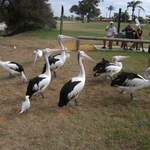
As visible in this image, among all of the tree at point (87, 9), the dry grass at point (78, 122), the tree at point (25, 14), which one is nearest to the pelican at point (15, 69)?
the dry grass at point (78, 122)

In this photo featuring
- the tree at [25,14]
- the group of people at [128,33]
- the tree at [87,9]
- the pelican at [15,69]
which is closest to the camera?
the pelican at [15,69]

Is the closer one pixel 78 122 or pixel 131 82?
pixel 78 122

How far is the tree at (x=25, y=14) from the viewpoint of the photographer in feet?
86.9

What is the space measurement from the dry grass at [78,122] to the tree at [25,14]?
19.6 metres

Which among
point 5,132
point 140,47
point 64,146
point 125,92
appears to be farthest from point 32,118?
point 140,47

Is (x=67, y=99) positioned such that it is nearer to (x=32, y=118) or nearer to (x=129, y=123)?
(x=32, y=118)

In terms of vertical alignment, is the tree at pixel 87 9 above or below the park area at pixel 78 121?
above

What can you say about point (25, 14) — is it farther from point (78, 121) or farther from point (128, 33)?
point (78, 121)

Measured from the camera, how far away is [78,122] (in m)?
5.44

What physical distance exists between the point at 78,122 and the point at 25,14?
885 inches

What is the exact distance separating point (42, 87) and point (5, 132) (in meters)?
1.63

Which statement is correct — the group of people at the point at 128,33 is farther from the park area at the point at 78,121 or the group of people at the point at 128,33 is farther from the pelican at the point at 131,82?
the pelican at the point at 131,82

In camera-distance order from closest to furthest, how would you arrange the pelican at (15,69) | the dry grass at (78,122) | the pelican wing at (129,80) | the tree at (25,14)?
the dry grass at (78,122), the pelican wing at (129,80), the pelican at (15,69), the tree at (25,14)

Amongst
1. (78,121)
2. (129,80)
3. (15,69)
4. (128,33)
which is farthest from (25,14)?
(78,121)
